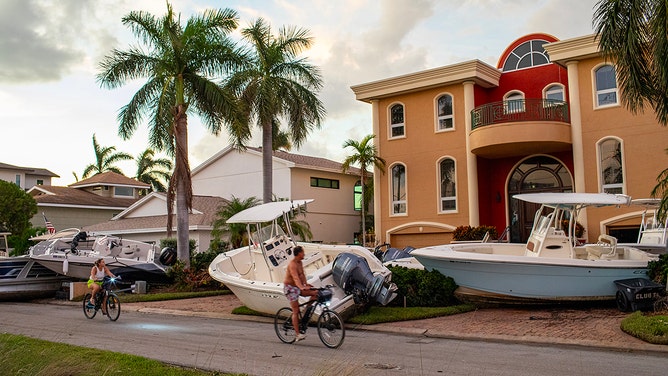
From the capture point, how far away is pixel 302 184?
114ft

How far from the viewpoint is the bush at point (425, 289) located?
15.0 meters

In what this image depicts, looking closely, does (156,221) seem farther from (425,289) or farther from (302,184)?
(425,289)

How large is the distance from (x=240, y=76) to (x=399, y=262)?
34.3 feet

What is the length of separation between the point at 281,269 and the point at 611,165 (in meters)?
13.4

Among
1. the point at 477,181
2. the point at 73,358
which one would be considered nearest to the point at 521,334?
the point at 73,358

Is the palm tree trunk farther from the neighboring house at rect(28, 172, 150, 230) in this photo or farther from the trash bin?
the neighboring house at rect(28, 172, 150, 230)

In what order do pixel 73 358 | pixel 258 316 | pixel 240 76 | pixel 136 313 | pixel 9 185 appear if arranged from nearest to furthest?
pixel 73 358
pixel 258 316
pixel 136 313
pixel 240 76
pixel 9 185

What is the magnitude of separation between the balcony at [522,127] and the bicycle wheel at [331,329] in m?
14.3

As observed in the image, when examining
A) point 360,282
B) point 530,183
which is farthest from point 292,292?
point 530,183

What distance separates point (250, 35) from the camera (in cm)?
2542

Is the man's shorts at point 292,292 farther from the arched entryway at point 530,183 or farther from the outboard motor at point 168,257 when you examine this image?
the arched entryway at point 530,183

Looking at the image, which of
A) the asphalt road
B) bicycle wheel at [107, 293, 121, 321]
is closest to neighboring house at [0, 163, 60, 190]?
bicycle wheel at [107, 293, 121, 321]

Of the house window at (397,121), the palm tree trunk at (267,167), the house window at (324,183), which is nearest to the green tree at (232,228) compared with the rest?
the palm tree trunk at (267,167)

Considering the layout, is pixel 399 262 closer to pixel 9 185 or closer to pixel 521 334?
pixel 521 334
